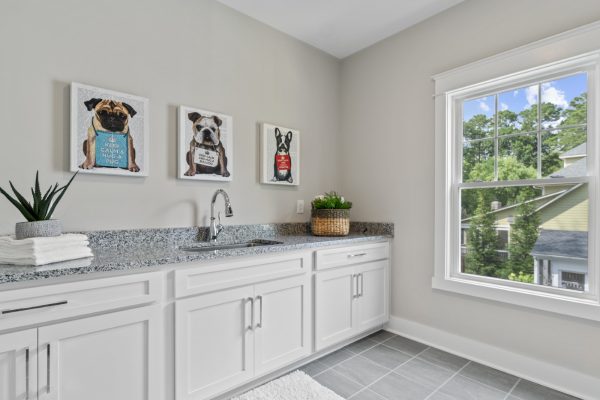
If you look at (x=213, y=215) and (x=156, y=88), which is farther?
(x=213, y=215)

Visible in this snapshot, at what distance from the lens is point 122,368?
1.42 m

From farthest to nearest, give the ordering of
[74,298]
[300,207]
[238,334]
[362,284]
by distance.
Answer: [300,207] < [362,284] < [238,334] < [74,298]

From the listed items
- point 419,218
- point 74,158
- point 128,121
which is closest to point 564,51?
point 419,218

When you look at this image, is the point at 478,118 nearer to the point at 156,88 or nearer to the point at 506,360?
the point at 506,360

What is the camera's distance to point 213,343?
1.71m

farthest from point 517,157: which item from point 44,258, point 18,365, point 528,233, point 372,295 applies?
point 18,365

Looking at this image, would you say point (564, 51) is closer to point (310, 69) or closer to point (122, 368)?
point (310, 69)

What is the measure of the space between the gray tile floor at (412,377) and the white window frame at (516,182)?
0.50 meters

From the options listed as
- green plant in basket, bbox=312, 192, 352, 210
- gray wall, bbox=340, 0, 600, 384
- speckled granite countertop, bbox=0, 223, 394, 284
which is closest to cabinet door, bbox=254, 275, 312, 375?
speckled granite countertop, bbox=0, 223, 394, 284

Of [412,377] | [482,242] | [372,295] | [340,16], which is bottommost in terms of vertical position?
[412,377]

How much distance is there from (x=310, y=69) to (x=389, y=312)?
2391 millimetres

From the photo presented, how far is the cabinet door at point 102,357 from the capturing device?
1248 millimetres

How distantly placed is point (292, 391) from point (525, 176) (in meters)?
2.08

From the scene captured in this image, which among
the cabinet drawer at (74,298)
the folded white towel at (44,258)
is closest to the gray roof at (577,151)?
the cabinet drawer at (74,298)
